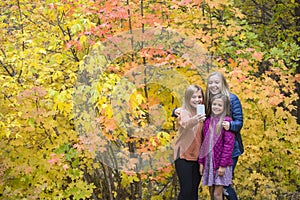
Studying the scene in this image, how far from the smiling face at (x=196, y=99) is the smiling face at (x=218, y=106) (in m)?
0.15

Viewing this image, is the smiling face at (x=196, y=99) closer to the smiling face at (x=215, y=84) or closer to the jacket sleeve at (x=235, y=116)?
the smiling face at (x=215, y=84)

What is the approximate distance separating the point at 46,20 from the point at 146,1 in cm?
136

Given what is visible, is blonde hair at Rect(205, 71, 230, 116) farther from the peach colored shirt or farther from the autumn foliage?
the autumn foliage

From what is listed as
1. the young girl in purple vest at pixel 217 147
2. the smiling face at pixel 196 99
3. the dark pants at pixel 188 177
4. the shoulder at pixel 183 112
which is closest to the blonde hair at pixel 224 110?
the young girl in purple vest at pixel 217 147

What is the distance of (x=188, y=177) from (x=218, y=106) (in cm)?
74

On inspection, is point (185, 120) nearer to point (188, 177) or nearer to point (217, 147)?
point (217, 147)

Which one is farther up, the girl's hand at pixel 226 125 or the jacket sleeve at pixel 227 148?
the girl's hand at pixel 226 125

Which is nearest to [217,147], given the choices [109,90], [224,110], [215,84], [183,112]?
[224,110]

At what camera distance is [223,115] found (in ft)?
10.7

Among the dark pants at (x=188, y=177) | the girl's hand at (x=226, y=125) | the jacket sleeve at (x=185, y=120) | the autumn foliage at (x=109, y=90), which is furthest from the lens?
the autumn foliage at (x=109, y=90)

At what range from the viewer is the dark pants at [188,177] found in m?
3.42

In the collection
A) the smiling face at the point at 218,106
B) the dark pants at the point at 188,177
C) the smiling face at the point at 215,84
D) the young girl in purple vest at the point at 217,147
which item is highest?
the smiling face at the point at 215,84

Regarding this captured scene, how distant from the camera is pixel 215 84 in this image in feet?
10.7

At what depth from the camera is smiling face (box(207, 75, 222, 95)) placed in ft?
10.7
